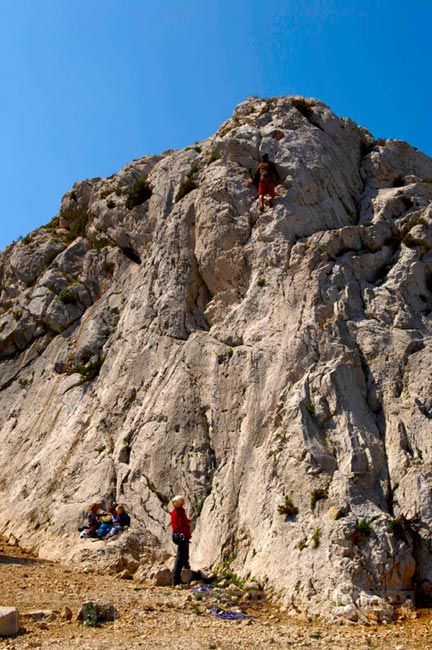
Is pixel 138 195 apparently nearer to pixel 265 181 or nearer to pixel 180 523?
pixel 265 181

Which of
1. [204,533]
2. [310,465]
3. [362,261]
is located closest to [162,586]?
[204,533]

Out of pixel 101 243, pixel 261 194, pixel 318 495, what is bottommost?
pixel 318 495

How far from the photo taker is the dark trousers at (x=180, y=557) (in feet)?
53.3

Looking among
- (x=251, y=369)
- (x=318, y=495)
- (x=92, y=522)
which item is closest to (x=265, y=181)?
(x=251, y=369)

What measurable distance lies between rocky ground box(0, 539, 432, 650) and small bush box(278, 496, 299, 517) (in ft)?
7.86

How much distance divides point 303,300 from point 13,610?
14.1 meters

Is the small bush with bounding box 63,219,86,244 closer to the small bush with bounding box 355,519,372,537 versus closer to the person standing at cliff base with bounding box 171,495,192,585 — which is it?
the person standing at cliff base with bounding box 171,495,192,585

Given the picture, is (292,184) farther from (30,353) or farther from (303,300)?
(30,353)

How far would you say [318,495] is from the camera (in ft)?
53.0

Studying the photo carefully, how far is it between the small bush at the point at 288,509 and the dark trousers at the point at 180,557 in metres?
2.74

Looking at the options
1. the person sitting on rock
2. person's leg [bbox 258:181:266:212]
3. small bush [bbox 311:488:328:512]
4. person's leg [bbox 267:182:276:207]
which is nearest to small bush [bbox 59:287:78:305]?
person's leg [bbox 258:181:266:212]

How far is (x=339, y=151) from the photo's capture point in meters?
28.8

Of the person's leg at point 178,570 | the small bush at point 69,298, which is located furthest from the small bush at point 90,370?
the person's leg at point 178,570

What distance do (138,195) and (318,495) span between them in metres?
22.1
